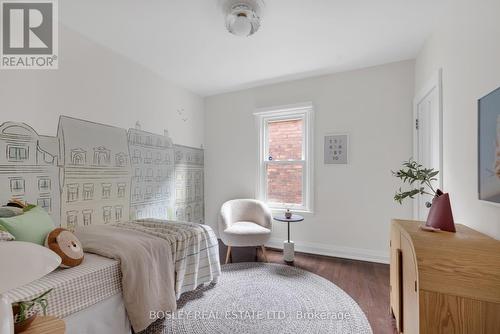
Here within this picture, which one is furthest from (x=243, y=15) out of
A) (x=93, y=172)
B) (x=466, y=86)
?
(x=93, y=172)

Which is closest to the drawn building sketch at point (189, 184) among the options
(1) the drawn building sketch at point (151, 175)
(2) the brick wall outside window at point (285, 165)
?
(1) the drawn building sketch at point (151, 175)

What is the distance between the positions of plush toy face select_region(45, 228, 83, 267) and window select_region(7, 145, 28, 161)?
31.2 inches

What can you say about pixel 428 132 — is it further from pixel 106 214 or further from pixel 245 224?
pixel 106 214

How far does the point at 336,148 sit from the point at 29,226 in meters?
3.22

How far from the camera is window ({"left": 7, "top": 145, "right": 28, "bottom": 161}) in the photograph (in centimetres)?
189

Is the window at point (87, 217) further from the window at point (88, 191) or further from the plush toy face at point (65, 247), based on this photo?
the plush toy face at point (65, 247)

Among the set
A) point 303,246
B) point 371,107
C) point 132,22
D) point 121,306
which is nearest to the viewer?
point 121,306

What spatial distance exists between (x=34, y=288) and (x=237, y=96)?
3422 millimetres

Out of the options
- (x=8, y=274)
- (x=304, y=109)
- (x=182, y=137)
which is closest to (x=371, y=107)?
(x=304, y=109)

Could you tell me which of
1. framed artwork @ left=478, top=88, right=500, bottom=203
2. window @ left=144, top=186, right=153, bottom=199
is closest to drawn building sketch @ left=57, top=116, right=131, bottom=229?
window @ left=144, top=186, right=153, bottom=199

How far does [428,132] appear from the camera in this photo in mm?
2498

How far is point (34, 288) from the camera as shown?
129 cm

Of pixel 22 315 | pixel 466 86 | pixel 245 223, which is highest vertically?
pixel 466 86

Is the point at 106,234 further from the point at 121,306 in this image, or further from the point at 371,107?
the point at 371,107
